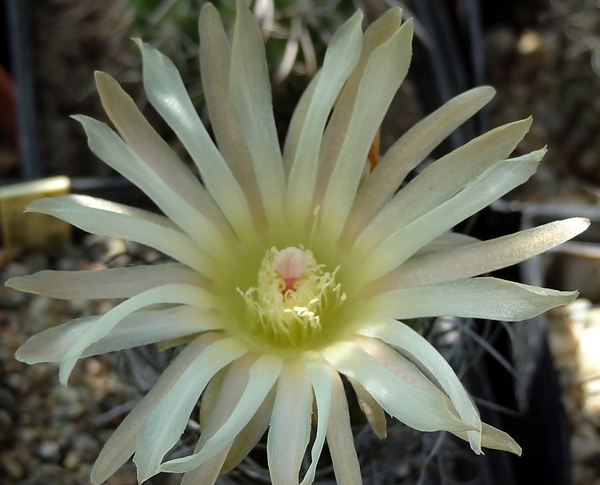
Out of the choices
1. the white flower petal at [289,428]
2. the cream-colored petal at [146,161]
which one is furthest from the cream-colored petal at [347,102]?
the white flower petal at [289,428]

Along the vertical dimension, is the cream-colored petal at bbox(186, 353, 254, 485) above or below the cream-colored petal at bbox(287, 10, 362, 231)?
below

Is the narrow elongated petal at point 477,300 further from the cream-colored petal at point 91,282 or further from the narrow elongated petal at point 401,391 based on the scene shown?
the cream-colored petal at point 91,282

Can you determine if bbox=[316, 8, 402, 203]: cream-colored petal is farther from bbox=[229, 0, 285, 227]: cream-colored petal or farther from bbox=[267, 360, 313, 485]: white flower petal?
bbox=[267, 360, 313, 485]: white flower petal

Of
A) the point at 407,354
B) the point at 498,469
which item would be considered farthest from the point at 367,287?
the point at 498,469

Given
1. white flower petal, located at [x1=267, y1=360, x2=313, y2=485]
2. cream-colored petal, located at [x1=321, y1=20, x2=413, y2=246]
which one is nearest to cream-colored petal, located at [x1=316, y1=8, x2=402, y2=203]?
cream-colored petal, located at [x1=321, y1=20, x2=413, y2=246]

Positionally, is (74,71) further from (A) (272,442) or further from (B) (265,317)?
(A) (272,442)

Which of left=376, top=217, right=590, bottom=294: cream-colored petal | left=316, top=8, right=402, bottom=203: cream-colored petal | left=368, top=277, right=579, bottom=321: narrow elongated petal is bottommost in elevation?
left=368, top=277, right=579, bottom=321: narrow elongated petal
